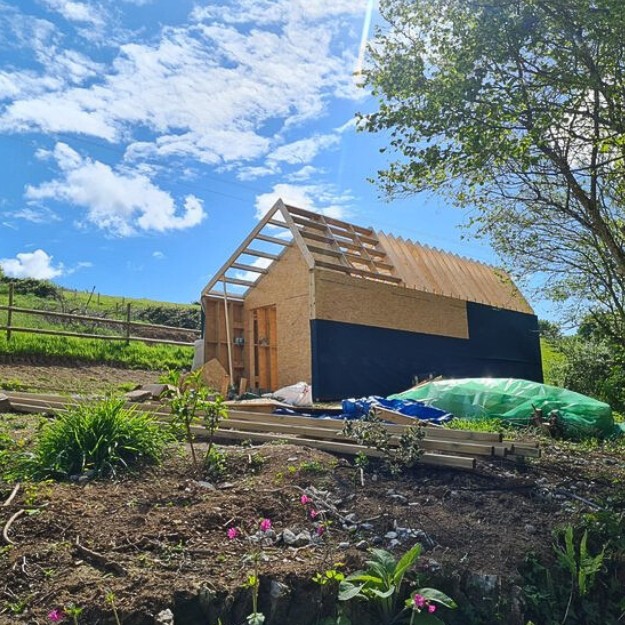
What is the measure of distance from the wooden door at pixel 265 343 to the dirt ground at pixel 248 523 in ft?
30.6

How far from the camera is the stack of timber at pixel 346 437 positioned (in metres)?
4.14

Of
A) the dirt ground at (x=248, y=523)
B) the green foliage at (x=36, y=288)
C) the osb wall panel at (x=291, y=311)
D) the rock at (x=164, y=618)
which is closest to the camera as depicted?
the rock at (x=164, y=618)

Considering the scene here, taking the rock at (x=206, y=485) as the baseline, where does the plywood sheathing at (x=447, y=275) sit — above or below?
above

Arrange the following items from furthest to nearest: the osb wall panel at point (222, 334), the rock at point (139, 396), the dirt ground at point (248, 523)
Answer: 1. the osb wall panel at point (222, 334)
2. the rock at point (139, 396)
3. the dirt ground at point (248, 523)

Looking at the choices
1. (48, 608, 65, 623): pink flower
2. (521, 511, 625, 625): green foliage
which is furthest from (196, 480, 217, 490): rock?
(521, 511, 625, 625): green foliage

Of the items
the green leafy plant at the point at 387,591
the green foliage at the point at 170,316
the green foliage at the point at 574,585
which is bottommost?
the green foliage at the point at 574,585

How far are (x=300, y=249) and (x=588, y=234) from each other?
18.5 feet

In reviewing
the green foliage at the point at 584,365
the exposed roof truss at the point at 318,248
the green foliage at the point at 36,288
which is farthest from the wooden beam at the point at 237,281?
the green foliage at the point at 36,288

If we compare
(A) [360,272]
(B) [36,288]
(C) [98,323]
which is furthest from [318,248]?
(B) [36,288]

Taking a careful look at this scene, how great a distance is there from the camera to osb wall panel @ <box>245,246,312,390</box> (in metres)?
11.9

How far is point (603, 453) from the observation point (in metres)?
5.82

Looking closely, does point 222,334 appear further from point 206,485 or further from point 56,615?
point 56,615

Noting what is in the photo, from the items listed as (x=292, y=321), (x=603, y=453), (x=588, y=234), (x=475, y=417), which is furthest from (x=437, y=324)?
(x=603, y=453)

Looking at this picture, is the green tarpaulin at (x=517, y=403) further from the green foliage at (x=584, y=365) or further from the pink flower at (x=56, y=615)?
the pink flower at (x=56, y=615)
